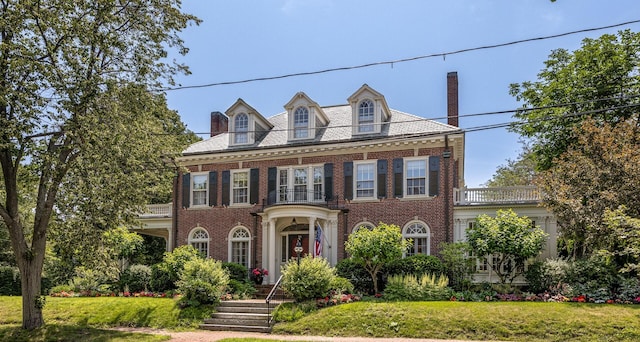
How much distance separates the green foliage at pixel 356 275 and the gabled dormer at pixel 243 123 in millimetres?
7576

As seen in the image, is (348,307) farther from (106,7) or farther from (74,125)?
(106,7)

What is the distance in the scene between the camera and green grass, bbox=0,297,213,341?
14.7 m

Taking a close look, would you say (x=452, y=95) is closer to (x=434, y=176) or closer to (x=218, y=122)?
(x=434, y=176)

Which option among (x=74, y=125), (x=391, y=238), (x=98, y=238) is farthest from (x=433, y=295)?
(x=74, y=125)

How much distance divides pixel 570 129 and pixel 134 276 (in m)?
18.8

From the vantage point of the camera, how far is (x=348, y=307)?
1611 cm

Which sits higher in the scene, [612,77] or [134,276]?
[612,77]

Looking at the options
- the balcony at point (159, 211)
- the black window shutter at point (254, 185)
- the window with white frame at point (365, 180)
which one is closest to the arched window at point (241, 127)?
the black window shutter at point (254, 185)

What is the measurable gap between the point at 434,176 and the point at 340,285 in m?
5.96

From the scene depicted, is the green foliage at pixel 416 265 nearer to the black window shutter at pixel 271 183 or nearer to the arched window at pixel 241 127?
the black window shutter at pixel 271 183

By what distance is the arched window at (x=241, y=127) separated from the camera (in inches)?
952

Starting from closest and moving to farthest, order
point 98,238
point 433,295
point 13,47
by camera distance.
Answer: point 13,47 → point 98,238 → point 433,295

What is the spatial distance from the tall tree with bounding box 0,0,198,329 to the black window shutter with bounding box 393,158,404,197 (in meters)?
9.33

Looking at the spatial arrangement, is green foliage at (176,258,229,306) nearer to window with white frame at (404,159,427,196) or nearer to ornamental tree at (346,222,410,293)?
ornamental tree at (346,222,410,293)
